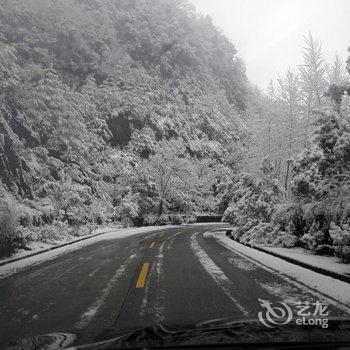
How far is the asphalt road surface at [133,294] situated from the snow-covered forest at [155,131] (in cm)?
327

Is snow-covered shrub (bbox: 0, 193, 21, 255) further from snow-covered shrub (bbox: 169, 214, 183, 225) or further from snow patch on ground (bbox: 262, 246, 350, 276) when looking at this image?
snow-covered shrub (bbox: 169, 214, 183, 225)

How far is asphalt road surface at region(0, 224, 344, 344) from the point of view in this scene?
589cm

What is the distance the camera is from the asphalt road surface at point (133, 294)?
5.89 m

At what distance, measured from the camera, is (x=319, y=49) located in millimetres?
27578

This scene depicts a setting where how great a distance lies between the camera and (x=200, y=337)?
352 cm

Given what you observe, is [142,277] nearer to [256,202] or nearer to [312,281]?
[312,281]

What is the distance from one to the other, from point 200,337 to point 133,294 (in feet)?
14.3

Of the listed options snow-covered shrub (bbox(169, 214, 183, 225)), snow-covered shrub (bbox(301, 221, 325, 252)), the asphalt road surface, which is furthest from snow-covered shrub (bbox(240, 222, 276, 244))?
snow-covered shrub (bbox(169, 214, 183, 225))

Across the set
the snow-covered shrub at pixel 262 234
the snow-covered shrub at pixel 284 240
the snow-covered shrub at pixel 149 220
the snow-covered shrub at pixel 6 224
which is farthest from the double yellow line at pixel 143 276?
the snow-covered shrub at pixel 149 220

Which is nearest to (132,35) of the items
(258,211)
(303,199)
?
(258,211)

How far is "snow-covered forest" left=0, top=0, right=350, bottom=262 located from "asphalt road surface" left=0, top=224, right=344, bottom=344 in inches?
129

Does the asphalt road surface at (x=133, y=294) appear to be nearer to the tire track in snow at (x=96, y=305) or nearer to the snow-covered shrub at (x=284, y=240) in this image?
the tire track in snow at (x=96, y=305)

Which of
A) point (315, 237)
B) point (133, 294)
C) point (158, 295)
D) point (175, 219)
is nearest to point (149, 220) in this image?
point (175, 219)

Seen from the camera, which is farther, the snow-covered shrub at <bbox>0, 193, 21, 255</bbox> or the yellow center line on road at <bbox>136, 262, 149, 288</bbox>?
the snow-covered shrub at <bbox>0, 193, 21, 255</bbox>
